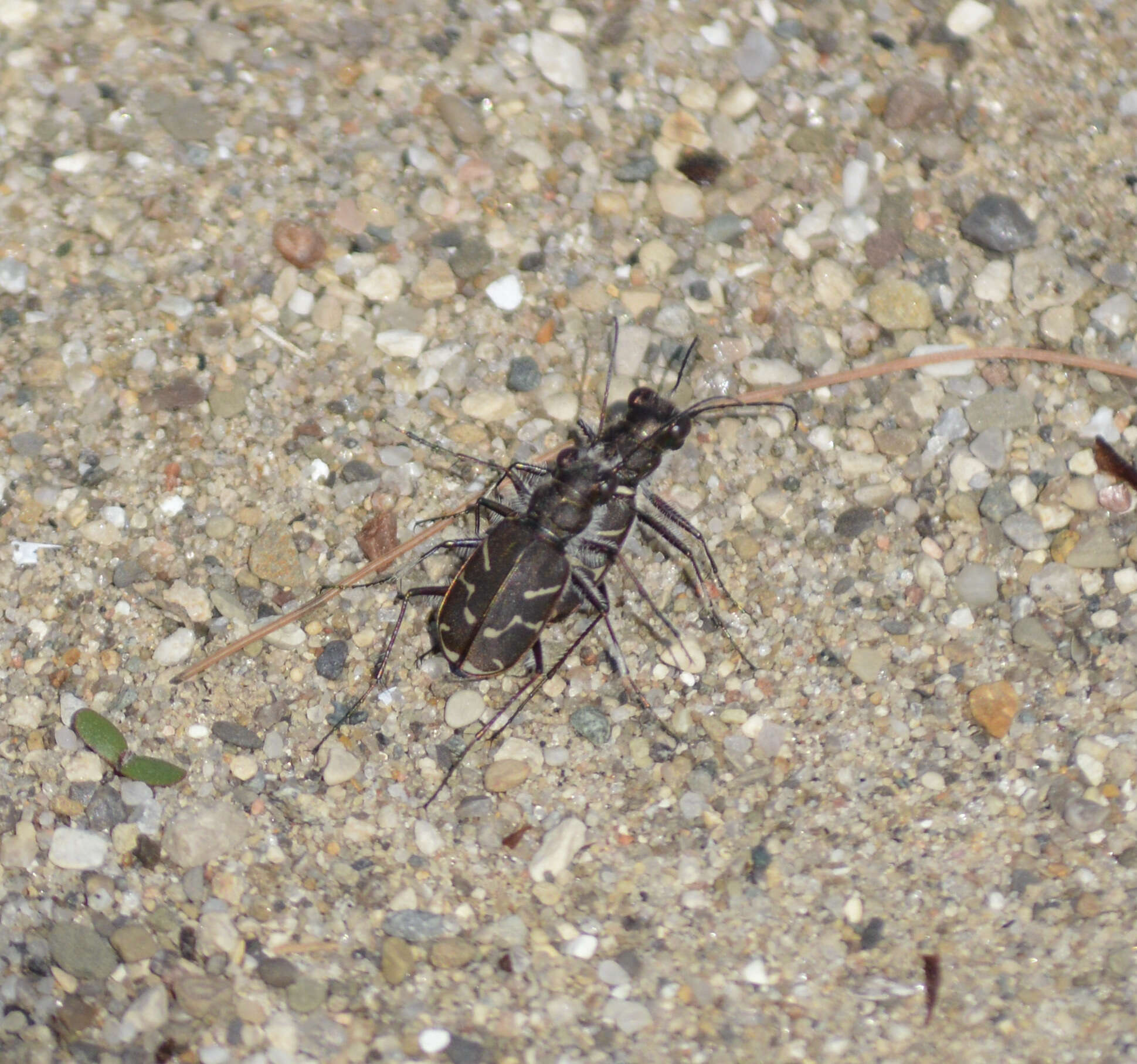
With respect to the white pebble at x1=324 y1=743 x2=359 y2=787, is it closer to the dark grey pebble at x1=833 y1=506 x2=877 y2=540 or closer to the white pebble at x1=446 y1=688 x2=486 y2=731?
the white pebble at x1=446 y1=688 x2=486 y2=731

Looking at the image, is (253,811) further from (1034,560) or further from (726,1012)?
(1034,560)

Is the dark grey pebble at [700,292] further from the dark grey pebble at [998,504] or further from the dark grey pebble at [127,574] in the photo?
the dark grey pebble at [127,574]

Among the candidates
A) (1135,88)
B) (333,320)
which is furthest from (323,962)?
(1135,88)

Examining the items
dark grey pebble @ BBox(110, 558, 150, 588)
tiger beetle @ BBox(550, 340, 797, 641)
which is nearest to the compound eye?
tiger beetle @ BBox(550, 340, 797, 641)

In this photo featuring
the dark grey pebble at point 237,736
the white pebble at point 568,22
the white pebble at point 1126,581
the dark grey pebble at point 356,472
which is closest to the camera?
the dark grey pebble at point 237,736

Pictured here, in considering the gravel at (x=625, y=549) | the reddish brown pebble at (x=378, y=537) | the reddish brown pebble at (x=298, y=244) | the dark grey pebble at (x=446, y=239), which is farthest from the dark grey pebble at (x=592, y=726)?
the reddish brown pebble at (x=298, y=244)

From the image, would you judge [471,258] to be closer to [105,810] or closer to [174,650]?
[174,650]

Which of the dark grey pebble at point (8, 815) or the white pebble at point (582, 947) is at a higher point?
the white pebble at point (582, 947)
